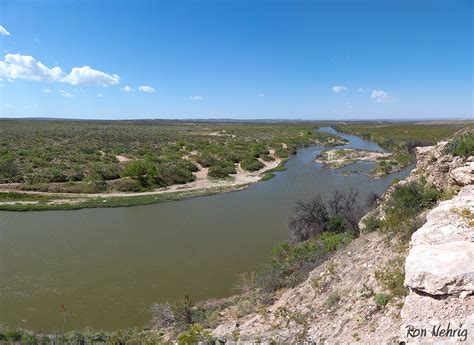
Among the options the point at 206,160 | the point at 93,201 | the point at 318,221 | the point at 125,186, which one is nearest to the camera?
the point at 318,221

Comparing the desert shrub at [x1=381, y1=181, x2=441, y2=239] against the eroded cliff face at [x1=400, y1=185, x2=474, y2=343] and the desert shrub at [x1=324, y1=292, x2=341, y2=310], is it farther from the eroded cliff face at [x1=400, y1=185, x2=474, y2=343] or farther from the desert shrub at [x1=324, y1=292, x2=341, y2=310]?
the eroded cliff face at [x1=400, y1=185, x2=474, y2=343]

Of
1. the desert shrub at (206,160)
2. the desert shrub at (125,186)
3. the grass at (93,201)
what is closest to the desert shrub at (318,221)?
the grass at (93,201)

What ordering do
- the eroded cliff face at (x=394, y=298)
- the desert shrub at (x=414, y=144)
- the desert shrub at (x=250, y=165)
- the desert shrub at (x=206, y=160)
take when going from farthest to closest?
1. the desert shrub at (x=414, y=144)
2. the desert shrub at (x=206, y=160)
3. the desert shrub at (x=250, y=165)
4. the eroded cliff face at (x=394, y=298)

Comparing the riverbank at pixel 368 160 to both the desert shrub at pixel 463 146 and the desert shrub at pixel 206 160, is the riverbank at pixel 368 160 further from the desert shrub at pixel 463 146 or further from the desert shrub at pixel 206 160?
the desert shrub at pixel 463 146

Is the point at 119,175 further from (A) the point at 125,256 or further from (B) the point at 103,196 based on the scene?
(A) the point at 125,256

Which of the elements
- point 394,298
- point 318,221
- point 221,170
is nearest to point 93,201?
point 221,170

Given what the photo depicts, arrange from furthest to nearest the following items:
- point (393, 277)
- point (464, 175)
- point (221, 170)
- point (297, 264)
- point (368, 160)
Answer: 1. point (368, 160)
2. point (221, 170)
3. point (297, 264)
4. point (464, 175)
5. point (393, 277)
